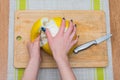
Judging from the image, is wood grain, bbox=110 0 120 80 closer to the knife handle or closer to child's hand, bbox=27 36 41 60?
the knife handle

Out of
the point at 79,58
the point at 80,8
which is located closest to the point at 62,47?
the point at 79,58

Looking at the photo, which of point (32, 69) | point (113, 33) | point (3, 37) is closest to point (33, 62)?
point (32, 69)

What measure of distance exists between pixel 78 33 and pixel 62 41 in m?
0.09

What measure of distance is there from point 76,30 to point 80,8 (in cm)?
9

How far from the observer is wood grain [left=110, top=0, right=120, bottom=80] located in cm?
85

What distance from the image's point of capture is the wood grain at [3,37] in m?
0.82

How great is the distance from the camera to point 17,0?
0.89 metres

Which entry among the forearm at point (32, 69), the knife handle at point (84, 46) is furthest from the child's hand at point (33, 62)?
the knife handle at point (84, 46)

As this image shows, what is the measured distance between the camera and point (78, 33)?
2.81 feet

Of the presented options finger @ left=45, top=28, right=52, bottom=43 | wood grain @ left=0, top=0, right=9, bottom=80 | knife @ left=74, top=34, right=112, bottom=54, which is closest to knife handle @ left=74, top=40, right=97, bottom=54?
knife @ left=74, top=34, right=112, bottom=54

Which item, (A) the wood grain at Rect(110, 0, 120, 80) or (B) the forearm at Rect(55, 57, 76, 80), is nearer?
(B) the forearm at Rect(55, 57, 76, 80)

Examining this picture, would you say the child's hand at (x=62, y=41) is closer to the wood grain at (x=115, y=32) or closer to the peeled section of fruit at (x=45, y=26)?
the peeled section of fruit at (x=45, y=26)

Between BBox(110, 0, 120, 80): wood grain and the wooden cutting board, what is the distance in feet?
0.11

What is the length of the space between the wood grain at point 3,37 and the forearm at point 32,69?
3.6 inches
